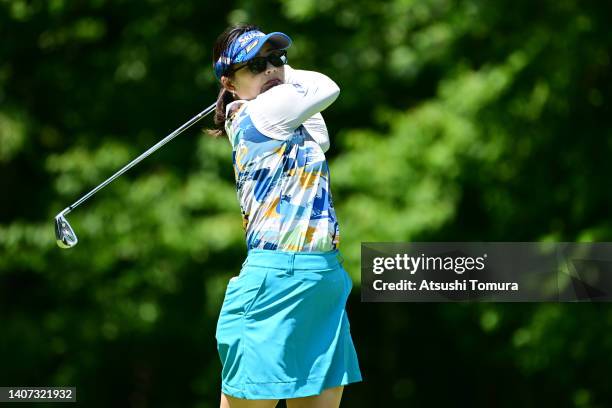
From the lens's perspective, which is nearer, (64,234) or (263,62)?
(263,62)

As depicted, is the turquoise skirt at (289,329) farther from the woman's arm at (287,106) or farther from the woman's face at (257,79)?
the woman's face at (257,79)

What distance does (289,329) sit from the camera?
93.9 inches

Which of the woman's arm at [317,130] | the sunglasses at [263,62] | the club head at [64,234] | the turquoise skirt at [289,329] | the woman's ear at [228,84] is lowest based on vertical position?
the turquoise skirt at [289,329]

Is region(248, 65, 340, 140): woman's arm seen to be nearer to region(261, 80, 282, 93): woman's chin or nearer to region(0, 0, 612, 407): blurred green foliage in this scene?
region(261, 80, 282, 93): woman's chin

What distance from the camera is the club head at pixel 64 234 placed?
2.93 meters

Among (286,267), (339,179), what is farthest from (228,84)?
(339,179)

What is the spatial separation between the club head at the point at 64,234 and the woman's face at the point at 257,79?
72 centimetres

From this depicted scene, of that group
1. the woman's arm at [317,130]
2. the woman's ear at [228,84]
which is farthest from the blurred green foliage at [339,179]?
the woman's ear at [228,84]

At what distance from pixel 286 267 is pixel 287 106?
361 millimetres

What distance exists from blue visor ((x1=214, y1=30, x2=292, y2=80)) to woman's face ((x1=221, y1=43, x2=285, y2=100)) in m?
0.02

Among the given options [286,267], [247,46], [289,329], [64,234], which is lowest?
[289,329]

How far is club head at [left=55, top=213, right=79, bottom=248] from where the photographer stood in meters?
2.93

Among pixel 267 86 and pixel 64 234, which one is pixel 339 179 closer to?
pixel 64 234

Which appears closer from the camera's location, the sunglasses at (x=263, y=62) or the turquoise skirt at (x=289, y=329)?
the turquoise skirt at (x=289, y=329)
